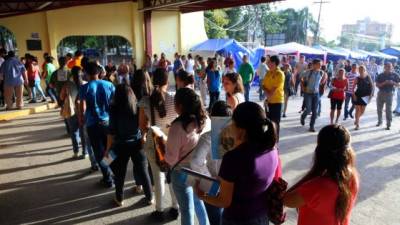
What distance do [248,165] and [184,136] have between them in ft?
3.19

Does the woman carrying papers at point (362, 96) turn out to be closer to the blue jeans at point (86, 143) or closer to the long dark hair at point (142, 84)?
the long dark hair at point (142, 84)

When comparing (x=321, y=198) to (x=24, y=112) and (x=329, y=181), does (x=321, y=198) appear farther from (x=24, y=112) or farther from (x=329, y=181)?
(x=24, y=112)

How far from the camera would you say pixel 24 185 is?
4566 mm

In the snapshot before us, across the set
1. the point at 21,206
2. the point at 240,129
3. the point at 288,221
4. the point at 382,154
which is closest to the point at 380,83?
the point at 382,154

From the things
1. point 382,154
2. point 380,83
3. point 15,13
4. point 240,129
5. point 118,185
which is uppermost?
point 15,13

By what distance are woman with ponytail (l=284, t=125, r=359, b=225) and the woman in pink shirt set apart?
100 centimetres

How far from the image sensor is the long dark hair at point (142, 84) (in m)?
3.78

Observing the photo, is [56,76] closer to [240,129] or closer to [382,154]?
[240,129]

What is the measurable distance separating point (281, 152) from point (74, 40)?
13.4 meters

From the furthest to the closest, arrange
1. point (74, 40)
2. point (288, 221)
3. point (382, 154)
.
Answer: point (74, 40) < point (382, 154) < point (288, 221)

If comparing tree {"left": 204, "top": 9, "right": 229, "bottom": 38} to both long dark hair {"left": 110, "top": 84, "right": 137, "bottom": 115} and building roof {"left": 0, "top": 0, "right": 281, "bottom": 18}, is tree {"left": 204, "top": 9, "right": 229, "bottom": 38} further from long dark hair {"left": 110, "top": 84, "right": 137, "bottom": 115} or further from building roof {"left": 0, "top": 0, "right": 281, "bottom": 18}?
long dark hair {"left": 110, "top": 84, "right": 137, "bottom": 115}

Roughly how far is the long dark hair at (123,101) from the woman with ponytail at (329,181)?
7.26 feet

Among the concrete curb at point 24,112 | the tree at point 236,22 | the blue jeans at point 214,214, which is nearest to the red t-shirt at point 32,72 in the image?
the concrete curb at point 24,112

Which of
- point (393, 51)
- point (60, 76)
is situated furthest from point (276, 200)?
point (393, 51)
